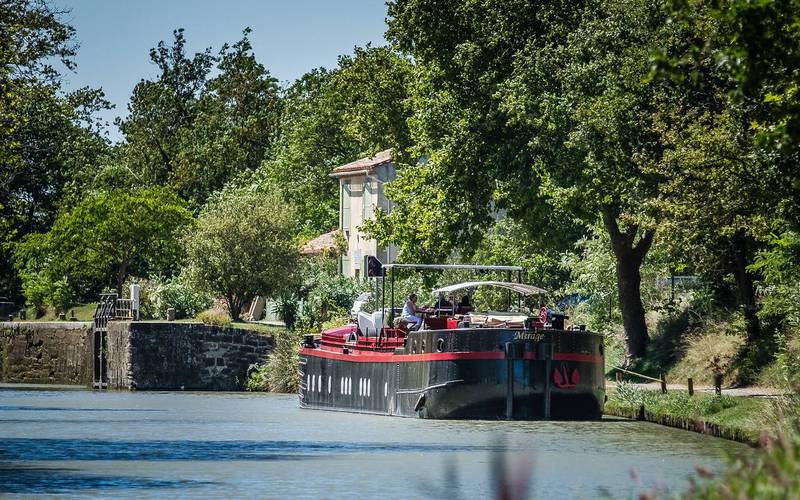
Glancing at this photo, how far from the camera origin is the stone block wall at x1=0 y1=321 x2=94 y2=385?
6950 centimetres

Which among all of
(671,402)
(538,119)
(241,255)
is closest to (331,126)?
(241,255)

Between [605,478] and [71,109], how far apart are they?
2171 cm

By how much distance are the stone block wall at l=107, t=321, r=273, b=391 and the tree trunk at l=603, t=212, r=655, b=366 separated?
63.2ft

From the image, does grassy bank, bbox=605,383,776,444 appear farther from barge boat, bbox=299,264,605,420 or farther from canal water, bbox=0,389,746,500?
barge boat, bbox=299,264,605,420

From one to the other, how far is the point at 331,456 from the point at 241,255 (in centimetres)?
4116

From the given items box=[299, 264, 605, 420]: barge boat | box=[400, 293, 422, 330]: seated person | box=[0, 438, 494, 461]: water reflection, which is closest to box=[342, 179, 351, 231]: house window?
box=[400, 293, 422, 330]: seated person

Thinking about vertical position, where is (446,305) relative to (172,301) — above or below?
below

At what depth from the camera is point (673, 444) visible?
98.1 feet

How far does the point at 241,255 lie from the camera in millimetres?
69312

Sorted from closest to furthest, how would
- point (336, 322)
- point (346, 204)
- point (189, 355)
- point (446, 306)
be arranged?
point (446, 306)
point (336, 322)
point (189, 355)
point (346, 204)

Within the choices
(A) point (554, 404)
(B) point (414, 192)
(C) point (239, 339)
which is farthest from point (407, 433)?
(C) point (239, 339)

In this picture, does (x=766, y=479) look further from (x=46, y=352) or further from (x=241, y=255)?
(x=46, y=352)

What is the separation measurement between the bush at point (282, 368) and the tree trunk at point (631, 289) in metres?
15.7

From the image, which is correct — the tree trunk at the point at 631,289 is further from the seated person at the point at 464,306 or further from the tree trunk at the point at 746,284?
the seated person at the point at 464,306
